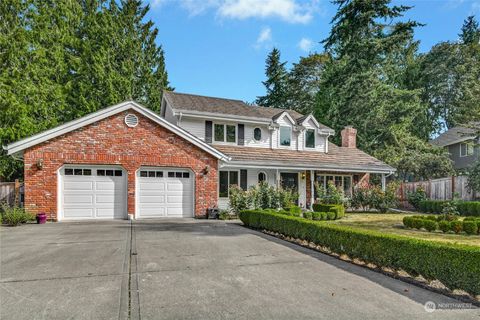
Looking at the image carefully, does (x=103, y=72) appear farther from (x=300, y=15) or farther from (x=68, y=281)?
(x=68, y=281)

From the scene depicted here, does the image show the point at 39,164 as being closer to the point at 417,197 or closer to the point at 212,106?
the point at 212,106

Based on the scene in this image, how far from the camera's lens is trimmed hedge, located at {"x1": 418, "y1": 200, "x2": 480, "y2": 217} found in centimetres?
1690

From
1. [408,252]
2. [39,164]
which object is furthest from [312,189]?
[39,164]

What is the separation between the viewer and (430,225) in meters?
12.0

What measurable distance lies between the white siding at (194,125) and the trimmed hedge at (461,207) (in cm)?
1342

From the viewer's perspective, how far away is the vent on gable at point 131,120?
1375 centimetres

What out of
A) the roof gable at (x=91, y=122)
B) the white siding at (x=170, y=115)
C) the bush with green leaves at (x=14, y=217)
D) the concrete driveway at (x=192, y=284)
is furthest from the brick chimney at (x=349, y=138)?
the bush with green leaves at (x=14, y=217)

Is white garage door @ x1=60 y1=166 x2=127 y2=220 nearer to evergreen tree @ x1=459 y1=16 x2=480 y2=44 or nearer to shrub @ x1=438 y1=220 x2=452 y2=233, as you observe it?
shrub @ x1=438 y1=220 x2=452 y2=233

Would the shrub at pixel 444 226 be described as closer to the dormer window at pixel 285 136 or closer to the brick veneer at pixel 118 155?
the brick veneer at pixel 118 155

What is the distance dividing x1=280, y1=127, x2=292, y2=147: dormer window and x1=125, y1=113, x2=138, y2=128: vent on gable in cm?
993

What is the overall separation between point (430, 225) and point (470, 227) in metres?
1.26

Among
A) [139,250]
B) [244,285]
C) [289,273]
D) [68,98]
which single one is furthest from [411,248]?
[68,98]

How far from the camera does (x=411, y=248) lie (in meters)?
5.71

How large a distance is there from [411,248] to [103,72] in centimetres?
2543
